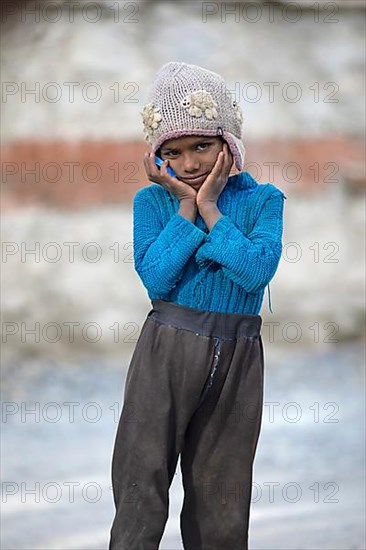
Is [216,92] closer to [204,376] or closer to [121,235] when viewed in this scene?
[204,376]

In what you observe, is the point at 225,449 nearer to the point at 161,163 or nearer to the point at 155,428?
the point at 155,428

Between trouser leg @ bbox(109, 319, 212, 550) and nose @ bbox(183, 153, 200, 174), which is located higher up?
nose @ bbox(183, 153, 200, 174)

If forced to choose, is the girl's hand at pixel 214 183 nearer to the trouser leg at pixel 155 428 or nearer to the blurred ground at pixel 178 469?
the trouser leg at pixel 155 428

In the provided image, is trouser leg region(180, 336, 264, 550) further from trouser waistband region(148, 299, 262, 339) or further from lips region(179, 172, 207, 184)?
lips region(179, 172, 207, 184)

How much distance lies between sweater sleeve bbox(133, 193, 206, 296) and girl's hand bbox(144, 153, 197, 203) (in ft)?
0.12

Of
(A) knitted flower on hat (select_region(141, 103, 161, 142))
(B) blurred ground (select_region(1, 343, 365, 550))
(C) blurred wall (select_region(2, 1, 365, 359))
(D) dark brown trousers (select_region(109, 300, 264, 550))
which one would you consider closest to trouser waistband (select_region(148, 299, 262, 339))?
(D) dark brown trousers (select_region(109, 300, 264, 550))

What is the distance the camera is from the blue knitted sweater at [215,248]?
5.54 feet

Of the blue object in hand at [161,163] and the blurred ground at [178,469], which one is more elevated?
the blue object in hand at [161,163]

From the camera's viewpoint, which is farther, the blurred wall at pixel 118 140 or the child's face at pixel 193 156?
the blurred wall at pixel 118 140

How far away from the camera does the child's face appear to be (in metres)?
1.72

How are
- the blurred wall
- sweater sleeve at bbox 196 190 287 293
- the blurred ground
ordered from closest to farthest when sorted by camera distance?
sweater sleeve at bbox 196 190 287 293, the blurred ground, the blurred wall

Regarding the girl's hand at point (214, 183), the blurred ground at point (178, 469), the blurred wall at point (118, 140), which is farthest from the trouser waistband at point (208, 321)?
the blurred wall at point (118, 140)

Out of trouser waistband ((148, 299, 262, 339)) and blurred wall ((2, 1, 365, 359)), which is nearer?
trouser waistband ((148, 299, 262, 339))

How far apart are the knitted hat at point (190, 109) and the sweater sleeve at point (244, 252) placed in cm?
12
